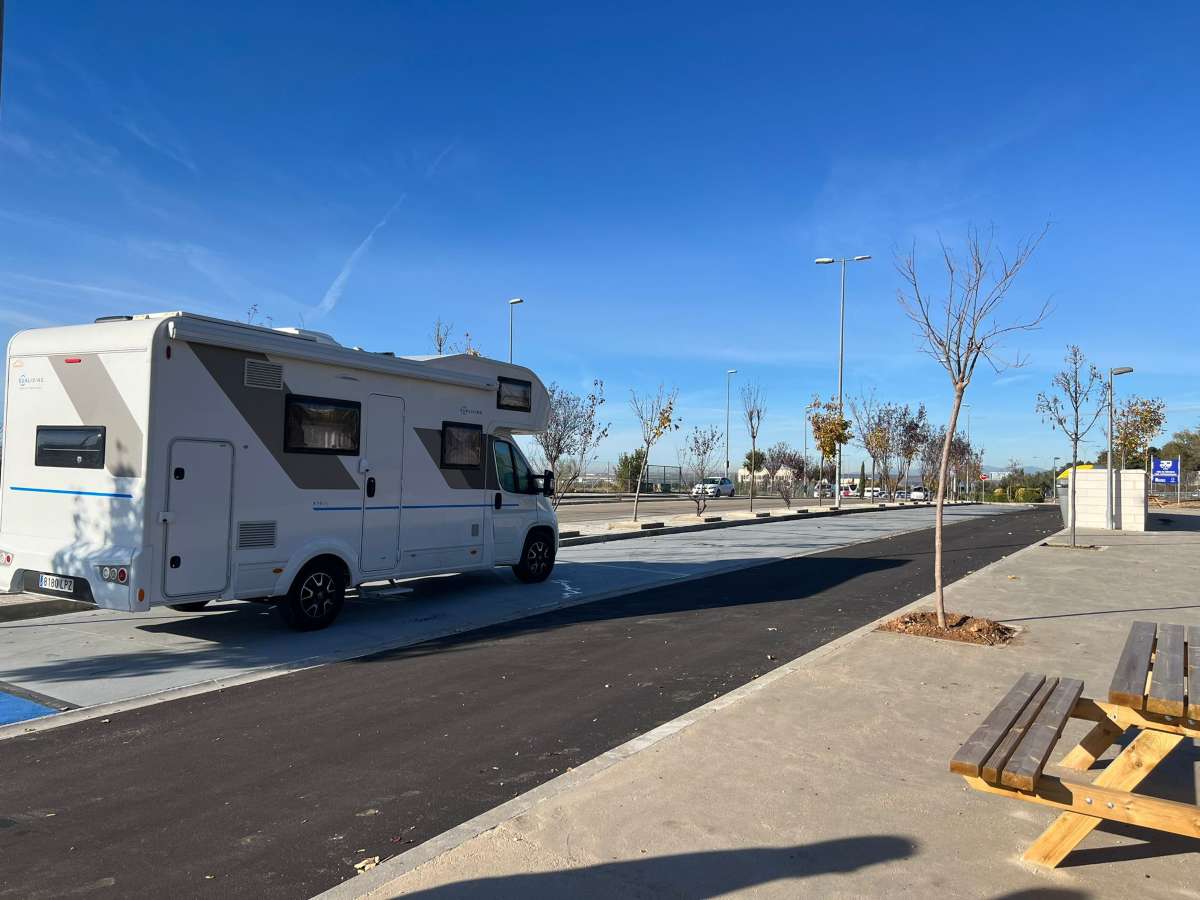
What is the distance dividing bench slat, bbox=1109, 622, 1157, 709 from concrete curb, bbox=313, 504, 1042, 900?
8.03 feet

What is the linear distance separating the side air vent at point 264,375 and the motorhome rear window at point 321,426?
213 mm

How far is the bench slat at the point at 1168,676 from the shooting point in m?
3.85

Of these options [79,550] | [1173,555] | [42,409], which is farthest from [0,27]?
[1173,555]

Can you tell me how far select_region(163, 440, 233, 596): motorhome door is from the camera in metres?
7.24

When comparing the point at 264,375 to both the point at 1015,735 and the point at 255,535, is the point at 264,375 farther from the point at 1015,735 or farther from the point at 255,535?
the point at 1015,735

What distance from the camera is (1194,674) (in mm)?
4285

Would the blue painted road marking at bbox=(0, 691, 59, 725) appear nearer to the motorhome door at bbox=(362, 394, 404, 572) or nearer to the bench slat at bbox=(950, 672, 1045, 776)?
the motorhome door at bbox=(362, 394, 404, 572)

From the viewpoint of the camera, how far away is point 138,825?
409 centimetres

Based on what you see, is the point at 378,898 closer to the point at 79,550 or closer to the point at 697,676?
the point at 697,676

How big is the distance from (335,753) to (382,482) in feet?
14.6

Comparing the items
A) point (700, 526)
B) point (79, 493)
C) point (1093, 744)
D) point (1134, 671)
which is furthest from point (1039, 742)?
point (700, 526)

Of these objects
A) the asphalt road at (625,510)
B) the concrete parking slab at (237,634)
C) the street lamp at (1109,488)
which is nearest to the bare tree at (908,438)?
the asphalt road at (625,510)

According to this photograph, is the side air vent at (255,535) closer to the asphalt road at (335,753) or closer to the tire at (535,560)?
the asphalt road at (335,753)

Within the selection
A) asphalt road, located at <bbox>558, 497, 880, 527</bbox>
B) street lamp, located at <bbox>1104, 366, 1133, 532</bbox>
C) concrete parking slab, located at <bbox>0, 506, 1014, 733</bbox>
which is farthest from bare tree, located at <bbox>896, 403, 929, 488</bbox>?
concrete parking slab, located at <bbox>0, 506, 1014, 733</bbox>
